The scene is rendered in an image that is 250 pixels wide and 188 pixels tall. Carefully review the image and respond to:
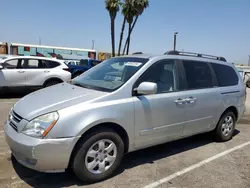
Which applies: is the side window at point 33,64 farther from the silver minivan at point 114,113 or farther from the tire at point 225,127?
the tire at point 225,127

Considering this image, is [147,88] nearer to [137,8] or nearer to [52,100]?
[52,100]

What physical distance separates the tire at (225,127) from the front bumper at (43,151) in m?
3.30

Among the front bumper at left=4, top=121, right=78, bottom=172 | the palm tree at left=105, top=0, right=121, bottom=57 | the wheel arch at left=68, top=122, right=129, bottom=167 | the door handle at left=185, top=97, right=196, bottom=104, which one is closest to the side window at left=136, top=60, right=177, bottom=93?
the door handle at left=185, top=97, right=196, bottom=104

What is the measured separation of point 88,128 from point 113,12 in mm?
23442

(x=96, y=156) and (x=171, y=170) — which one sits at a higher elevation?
(x=96, y=156)

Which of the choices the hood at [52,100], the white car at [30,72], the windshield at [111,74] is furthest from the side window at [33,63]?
the hood at [52,100]

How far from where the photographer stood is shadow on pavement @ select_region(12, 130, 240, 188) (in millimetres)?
3143

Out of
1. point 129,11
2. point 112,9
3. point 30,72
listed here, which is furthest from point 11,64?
point 129,11

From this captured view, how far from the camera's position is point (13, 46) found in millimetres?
23594

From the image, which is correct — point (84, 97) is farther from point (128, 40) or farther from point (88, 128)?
point (128, 40)

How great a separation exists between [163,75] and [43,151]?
2.17 metres

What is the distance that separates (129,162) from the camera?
389cm

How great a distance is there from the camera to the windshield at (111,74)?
3566 millimetres

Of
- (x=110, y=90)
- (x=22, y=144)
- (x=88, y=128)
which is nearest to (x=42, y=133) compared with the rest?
(x=22, y=144)
